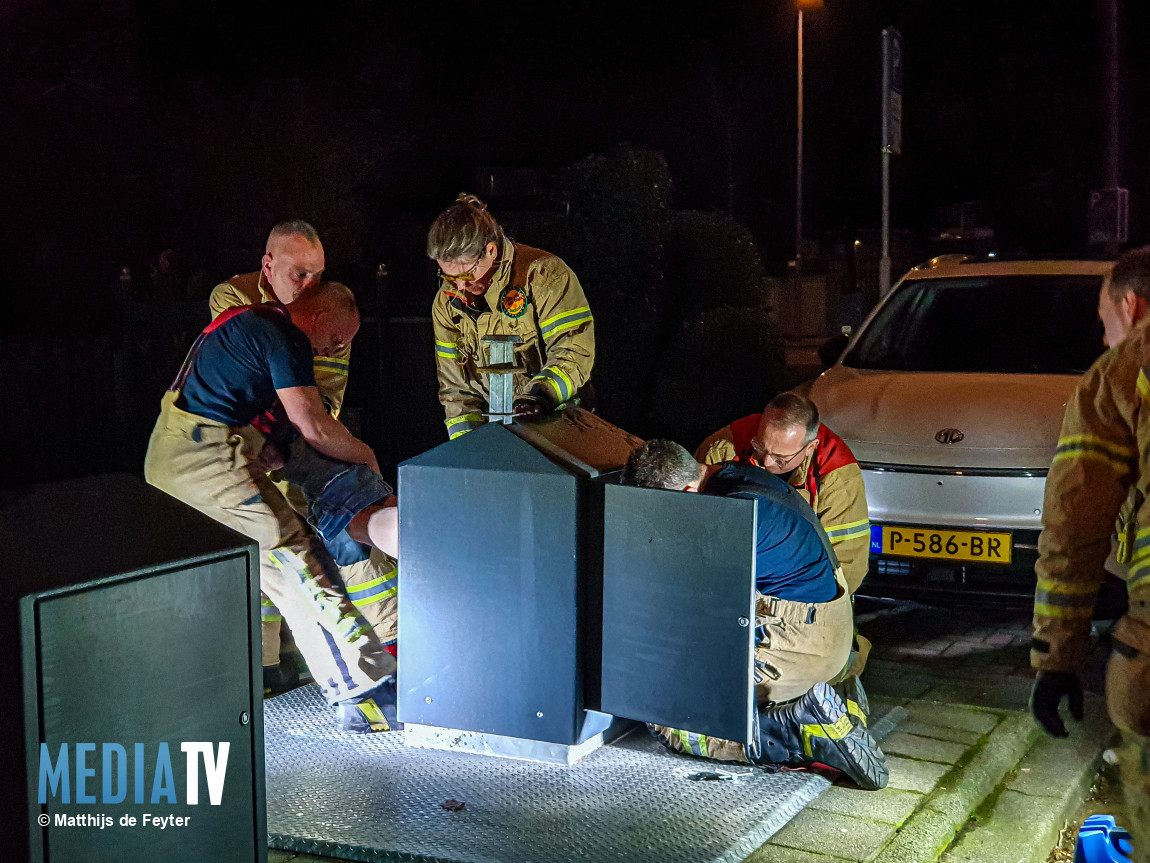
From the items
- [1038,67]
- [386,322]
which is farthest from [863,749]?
[1038,67]

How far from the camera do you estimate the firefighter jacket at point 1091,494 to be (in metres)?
2.63

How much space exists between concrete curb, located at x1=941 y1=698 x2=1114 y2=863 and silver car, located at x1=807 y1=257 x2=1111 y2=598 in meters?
1.17

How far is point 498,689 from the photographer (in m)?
3.93

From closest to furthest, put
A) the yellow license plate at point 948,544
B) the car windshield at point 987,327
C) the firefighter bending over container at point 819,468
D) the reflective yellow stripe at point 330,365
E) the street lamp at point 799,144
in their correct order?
the firefighter bending over container at point 819,468 < the reflective yellow stripe at point 330,365 < the yellow license plate at point 948,544 < the car windshield at point 987,327 < the street lamp at point 799,144

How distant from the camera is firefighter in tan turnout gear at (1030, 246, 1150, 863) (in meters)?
2.55

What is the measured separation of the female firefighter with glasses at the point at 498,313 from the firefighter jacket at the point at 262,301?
53 cm

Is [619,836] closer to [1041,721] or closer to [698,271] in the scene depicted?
[1041,721]

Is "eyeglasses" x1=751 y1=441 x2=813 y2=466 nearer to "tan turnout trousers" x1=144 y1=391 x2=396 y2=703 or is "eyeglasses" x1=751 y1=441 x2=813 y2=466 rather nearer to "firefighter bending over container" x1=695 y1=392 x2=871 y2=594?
"firefighter bending over container" x1=695 y1=392 x2=871 y2=594

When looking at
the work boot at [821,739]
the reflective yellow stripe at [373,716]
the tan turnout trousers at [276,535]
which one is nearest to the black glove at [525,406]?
the tan turnout trousers at [276,535]

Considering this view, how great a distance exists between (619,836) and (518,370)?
6.44 ft

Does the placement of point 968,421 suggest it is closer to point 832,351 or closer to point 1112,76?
point 832,351

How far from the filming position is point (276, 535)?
4508mm

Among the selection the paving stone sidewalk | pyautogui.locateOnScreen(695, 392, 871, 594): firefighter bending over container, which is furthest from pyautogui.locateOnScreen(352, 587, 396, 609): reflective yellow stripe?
the paving stone sidewalk

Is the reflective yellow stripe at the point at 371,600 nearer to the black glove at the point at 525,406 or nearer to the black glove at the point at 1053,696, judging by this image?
the black glove at the point at 525,406
